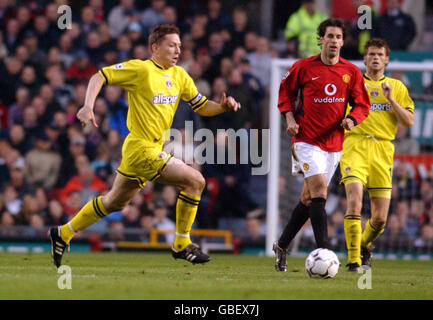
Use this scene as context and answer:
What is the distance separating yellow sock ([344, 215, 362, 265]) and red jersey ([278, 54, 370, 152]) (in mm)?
755

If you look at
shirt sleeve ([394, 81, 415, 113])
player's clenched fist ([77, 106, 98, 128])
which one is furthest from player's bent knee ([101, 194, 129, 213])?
shirt sleeve ([394, 81, 415, 113])

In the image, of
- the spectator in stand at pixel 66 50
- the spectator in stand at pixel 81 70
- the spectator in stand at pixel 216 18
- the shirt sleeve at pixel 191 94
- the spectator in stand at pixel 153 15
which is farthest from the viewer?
the spectator in stand at pixel 153 15

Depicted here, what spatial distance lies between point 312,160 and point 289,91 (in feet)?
2.62

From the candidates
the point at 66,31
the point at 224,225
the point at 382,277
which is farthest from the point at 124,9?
the point at 382,277

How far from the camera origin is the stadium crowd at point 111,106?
14.4 metres

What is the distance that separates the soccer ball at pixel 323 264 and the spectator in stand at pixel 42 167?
8.13 meters

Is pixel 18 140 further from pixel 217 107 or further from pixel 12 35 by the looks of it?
pixel 217 107

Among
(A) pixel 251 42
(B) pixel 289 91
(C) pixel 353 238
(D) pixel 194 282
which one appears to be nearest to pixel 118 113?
(A) pixel 251 42

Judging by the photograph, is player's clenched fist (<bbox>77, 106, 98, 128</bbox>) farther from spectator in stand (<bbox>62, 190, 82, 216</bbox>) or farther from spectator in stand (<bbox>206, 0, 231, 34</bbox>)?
spectator in stand (<bbox>206, 0, 231, 34</bbox>)

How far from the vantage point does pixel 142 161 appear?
8469mm

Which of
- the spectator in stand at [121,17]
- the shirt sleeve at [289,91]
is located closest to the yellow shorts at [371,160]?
the shirt sleeve at [289,91]

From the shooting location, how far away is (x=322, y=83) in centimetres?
867

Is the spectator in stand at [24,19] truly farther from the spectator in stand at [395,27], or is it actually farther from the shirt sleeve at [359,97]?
the shirt sleeve at [359,97]

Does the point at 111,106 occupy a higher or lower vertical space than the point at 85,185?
higher
